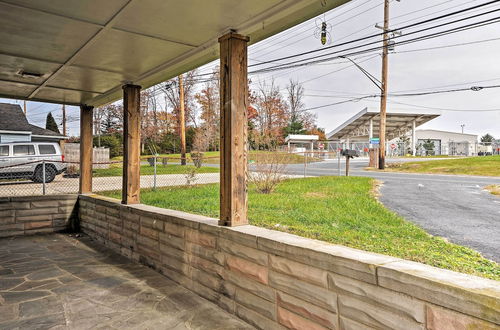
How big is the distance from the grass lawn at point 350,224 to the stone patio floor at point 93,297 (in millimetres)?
1542

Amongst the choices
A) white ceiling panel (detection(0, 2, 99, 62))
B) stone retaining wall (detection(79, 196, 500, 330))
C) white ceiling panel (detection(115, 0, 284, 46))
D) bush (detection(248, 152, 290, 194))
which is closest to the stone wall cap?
stone retaining wall (detection(79, 196, 500, 330))

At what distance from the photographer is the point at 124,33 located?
3.19m

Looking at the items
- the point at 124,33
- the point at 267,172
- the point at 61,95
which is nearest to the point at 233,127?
the point at 124,33

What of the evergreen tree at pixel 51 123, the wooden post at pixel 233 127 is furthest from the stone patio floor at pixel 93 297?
the evergreen tree at pixel 51 123

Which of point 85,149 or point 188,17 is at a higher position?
point 188,17

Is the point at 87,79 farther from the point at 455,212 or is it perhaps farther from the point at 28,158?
the point at 28,158

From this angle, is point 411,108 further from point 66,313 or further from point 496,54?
point 66,313

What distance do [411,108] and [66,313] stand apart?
3336 centimetres

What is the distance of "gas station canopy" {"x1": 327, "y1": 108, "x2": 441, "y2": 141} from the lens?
31.4 metres

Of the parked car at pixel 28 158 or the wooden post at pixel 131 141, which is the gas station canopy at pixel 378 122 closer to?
the parked car at pixel 28 158

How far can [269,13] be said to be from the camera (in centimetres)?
264

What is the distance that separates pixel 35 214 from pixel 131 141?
2.99m

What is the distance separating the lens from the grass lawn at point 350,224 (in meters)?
3.26

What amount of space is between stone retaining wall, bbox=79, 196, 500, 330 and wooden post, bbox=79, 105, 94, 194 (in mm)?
3330
